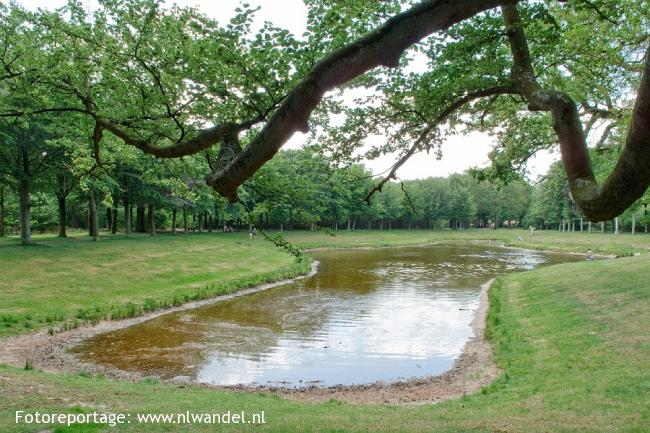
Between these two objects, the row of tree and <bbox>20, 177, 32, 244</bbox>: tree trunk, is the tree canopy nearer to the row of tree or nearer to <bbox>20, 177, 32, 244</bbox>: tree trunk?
the row of tree

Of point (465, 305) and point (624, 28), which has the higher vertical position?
point (624, 28)

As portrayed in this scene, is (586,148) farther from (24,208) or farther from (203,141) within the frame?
(24,208)

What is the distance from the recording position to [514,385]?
1213 centimetres

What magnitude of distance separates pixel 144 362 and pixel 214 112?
10199 mm

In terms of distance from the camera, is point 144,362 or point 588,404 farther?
point 144,362

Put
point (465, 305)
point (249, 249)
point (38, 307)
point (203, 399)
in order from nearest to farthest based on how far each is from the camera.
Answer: point (203, 399), point (38, 307), point (465, 305), point (249, 249)

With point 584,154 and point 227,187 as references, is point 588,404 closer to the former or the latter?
point 584,154

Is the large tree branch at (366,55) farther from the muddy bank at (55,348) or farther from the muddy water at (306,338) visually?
the muddy bank at (55,348)

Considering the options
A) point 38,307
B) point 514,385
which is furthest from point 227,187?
point 38,307

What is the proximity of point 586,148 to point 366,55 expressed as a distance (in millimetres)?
2847

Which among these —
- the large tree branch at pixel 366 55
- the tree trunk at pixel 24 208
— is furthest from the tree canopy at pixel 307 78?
the tree trunk at pixel 24 208

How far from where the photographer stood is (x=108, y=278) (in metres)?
27.1

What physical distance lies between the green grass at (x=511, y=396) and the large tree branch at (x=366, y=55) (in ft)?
16.8

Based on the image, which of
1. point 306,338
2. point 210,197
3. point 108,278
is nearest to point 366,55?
point 210,197
